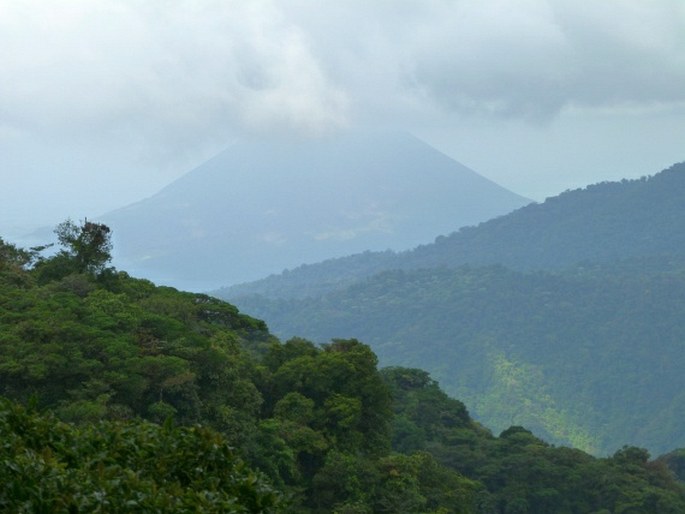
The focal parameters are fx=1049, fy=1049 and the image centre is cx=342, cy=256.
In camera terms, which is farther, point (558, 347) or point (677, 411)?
point (558, 347)

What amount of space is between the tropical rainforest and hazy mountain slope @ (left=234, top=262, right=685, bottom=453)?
8108cm

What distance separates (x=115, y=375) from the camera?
1973 centimetres

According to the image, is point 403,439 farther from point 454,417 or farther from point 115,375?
point 115,375

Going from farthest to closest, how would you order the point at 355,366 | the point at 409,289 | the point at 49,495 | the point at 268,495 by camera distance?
the point at 409,289 → the point at 355,366 → the point at 268,495 → the point at 49,495

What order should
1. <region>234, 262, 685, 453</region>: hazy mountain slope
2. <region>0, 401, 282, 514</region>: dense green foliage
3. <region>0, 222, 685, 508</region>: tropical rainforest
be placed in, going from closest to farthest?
<region>0, 401, 282, 514</region>: dense green foliage
<region>0, 222, 685, 508</region>: tropical rainforest
<region>234, 262, 685, 453</region>: hazy mountain slope

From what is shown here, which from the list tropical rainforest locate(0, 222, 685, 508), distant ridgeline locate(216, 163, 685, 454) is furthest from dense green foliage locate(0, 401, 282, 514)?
distant ridgeline locate(216, 163, 685, 454)

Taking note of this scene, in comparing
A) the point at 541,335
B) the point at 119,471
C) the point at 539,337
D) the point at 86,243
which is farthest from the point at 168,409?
the point at 541,335

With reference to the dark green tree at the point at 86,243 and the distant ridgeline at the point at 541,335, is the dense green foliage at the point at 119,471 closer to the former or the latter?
the dark green tree at the point at 86,243

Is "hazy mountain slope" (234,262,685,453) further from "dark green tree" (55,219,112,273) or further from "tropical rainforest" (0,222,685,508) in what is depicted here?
"dark green tree" (55,219,112,273)

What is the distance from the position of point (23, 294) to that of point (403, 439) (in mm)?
25378

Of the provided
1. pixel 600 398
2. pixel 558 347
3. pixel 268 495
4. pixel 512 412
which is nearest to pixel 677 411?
pixel 600 398

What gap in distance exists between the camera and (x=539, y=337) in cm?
13725

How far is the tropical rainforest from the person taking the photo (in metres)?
8.28

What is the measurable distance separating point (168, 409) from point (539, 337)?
120991mm
